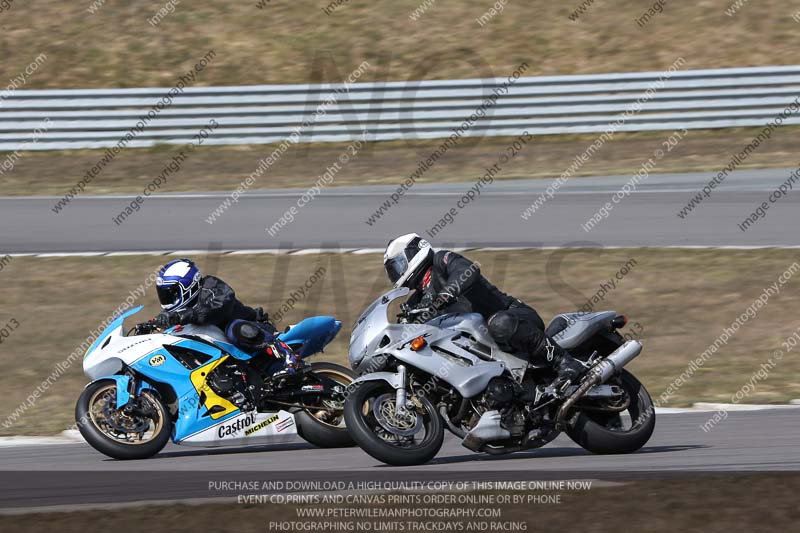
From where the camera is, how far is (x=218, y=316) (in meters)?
9.89

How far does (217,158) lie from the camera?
22.9 metres

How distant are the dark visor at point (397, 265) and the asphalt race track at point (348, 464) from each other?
126 cm

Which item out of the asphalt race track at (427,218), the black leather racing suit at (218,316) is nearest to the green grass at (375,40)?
the asphalt race track at (427,218)

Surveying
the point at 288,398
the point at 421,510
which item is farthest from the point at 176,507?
the point at 288,398

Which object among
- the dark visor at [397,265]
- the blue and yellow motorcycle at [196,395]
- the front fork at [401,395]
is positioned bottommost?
the blue and yellow motorcycle at [196,395]

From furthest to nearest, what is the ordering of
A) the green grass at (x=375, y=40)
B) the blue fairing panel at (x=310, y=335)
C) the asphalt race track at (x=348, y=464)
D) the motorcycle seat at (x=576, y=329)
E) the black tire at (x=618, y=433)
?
1. the green grass at (x=375, y=40)
2. the blue fairing panel at (x=310, y=335)
3. the motorcycle seat at (x=576, y=329)
4. the black tire at (x=618, y=433)
5. the asphalt race track at (x=348, y=464)

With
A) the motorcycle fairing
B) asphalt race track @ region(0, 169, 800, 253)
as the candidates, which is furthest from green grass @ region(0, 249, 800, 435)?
the motorcycle fairing

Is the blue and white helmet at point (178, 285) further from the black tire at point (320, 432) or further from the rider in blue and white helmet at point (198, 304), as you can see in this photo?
the black tire at point (320, 432)

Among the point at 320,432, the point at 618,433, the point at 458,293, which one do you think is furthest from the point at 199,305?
the point at 618,433

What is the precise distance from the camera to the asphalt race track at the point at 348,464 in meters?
8.07

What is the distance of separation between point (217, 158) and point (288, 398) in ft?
44.5

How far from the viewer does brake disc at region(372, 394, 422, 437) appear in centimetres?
836

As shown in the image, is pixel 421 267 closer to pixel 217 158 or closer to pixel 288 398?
pixel 288 398

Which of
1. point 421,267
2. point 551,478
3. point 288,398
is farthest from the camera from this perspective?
point 288,398
